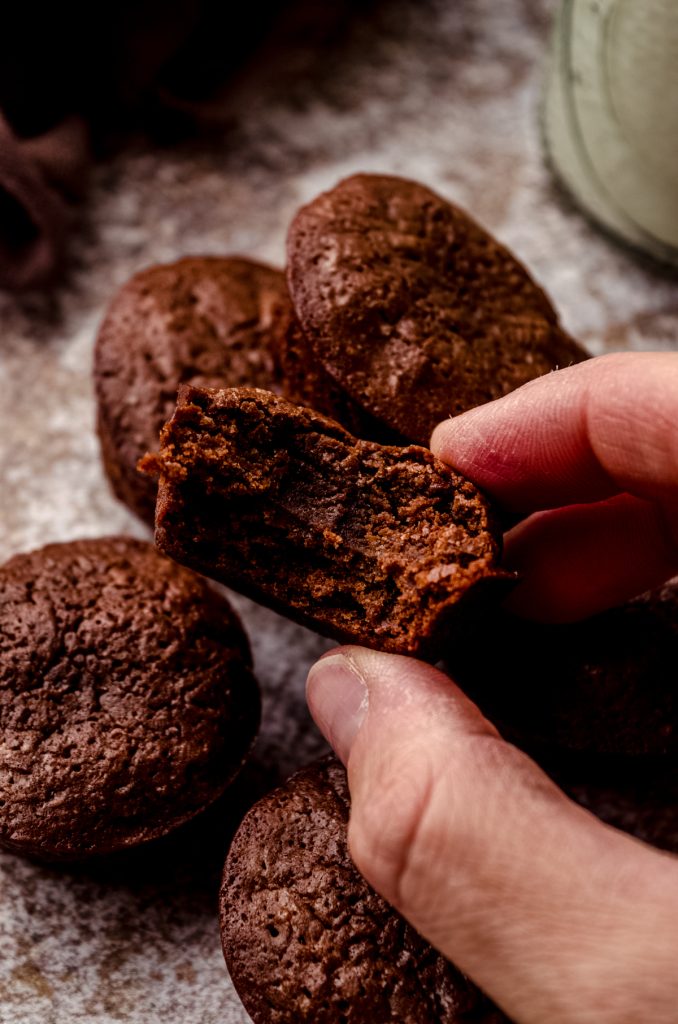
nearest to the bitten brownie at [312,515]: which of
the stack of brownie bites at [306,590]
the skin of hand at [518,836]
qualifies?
the stack of brownie bites at [306,590]

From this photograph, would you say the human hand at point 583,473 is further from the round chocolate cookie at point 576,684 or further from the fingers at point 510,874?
the fingers at point 510,874

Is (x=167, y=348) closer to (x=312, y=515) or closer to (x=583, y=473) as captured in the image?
(x=312, y=515)

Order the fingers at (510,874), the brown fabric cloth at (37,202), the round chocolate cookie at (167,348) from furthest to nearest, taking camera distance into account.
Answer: the brown fabric cloth at (37,202) → the round chocolate cookie at (167,348) → the fingers at (510,874)

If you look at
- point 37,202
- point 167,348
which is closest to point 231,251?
point 37,202

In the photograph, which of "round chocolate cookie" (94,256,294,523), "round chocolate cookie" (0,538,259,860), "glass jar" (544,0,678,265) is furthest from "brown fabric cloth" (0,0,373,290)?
"round chocolate cookie" (0,538,259,860)

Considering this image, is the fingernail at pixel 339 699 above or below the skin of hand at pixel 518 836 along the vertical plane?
below

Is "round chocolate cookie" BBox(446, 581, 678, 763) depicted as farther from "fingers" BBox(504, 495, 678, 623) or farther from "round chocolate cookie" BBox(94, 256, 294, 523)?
"round chocolate cookie" BBox(94, 256, 294, 523)
